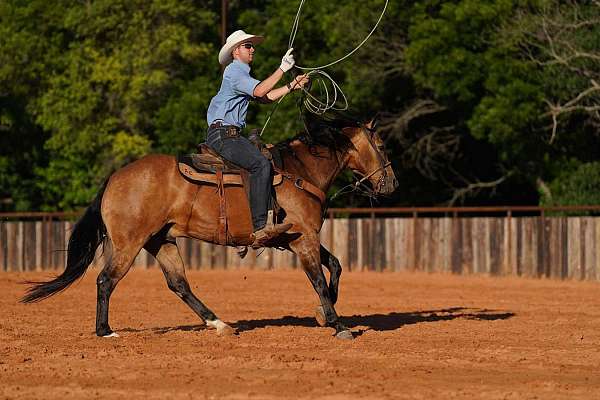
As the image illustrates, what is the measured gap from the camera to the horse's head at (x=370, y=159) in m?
14.0

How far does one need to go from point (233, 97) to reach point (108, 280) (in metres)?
2.56

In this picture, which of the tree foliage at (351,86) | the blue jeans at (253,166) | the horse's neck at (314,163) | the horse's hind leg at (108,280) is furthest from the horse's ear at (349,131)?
the tree foliage at (351,86)

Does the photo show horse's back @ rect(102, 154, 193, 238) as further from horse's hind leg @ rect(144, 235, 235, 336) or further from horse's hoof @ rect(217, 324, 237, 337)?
horse's hoof @ rect(217, 324, 237, 337)

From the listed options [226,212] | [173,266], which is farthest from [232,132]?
[173,266]

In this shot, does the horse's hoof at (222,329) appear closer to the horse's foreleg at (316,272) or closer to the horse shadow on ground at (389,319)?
the horse shadow on ground at (389,319)

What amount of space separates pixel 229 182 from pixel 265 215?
24.3 inches

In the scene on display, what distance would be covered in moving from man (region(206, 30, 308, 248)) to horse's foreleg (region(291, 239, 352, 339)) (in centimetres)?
40

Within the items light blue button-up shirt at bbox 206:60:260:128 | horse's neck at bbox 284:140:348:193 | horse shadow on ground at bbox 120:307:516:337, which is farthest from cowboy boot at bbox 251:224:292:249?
horse shadow on ground at bbox 120:307:516:337

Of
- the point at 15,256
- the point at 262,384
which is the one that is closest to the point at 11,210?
the point at 15,256

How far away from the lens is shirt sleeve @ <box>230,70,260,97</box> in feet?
42.3

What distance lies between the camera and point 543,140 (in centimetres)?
3272

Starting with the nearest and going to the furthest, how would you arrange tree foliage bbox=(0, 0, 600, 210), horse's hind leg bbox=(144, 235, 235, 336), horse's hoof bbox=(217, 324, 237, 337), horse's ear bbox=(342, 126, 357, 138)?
1. horse's hoof bbox=(217, 324, 237, 337)
2. horse's hind leg bbox=(144, 235, 235, 336)
3. horse's ear bbox=(342, 126, 357, 138)
4. tree foliage bbox=(0, 0, 600, 210)

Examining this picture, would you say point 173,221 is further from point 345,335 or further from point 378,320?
point 378,320

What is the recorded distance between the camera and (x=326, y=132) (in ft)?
45.8
